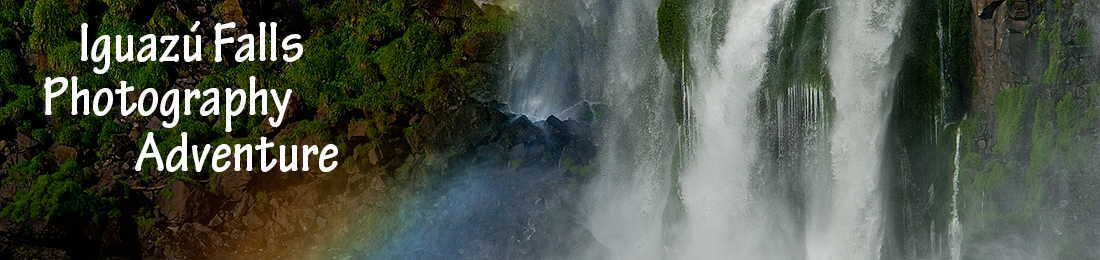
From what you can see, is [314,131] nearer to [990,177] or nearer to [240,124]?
[240,124]

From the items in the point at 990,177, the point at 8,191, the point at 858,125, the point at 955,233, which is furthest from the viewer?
the point at 8,191

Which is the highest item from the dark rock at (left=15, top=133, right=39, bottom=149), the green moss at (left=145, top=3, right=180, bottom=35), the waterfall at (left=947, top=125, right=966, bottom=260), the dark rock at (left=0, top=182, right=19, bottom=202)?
the green moss at (left=145, top=3, right=180, bottom=35)

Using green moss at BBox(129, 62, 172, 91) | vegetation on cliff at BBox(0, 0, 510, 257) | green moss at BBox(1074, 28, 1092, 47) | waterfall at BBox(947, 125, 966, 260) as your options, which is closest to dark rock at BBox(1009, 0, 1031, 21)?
green moss at BBox(1074, 28, 1092, 47)

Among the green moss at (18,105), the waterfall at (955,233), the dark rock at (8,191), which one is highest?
the green moss at (18,105)

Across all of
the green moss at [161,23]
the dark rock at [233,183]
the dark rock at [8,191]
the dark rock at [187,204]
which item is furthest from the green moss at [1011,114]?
the dark rock at [8,191]

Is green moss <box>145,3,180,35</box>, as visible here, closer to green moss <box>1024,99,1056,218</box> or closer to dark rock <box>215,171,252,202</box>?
dark rock <box>215,171,252,202</box>

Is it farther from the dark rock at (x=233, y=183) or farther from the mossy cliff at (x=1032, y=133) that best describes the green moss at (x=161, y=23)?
the mossy cliff at (x=1032, y=133)

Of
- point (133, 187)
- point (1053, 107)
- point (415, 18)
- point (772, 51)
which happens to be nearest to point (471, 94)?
point (415, 18)

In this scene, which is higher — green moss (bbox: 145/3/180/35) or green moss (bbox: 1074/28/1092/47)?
green moss (bbox: 145/3/180/35)

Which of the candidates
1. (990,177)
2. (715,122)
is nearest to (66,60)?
(715,122)

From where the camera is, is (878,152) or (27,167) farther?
(27,167)

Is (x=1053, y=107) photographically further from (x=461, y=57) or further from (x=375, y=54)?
(x=375, y=54)
